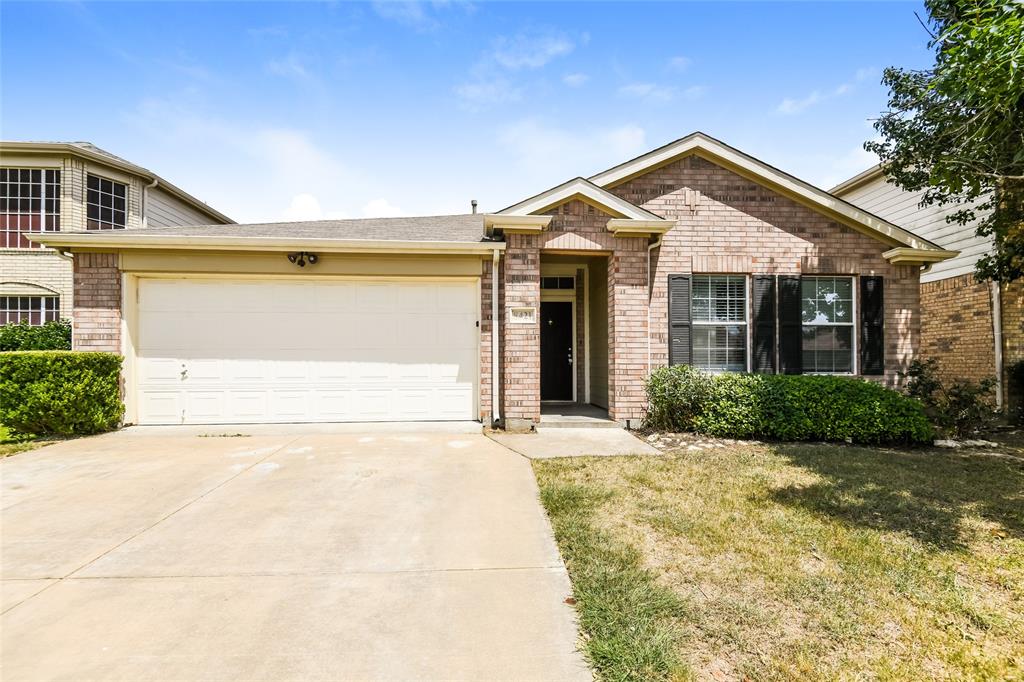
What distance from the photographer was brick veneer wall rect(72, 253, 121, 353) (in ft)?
24.3

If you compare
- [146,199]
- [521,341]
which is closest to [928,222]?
[521,341]

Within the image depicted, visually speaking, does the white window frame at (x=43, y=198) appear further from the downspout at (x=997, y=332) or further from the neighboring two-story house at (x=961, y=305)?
the downspout at (x=997, y=332)

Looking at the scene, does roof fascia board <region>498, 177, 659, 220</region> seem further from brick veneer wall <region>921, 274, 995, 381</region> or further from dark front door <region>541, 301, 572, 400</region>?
brick veneer wall <region>921, 274, 995, 381</region>

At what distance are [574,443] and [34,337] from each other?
41.1 feet

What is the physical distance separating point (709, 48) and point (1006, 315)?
8613 millimetres

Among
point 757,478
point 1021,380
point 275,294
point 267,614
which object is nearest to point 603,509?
point 757,478

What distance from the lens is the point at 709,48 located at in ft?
26.6

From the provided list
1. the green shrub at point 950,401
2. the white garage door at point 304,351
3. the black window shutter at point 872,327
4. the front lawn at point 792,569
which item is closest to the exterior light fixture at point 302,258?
the white garage door at point 304,351

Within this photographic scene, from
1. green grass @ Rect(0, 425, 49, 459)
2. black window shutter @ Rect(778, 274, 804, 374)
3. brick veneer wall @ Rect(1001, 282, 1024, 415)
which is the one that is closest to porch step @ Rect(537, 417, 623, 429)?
black window shutter @ Rect(778, 274, 804, 374)

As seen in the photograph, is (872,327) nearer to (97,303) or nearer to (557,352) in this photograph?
(557,352)

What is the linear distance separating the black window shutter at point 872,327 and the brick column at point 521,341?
616 centimetres

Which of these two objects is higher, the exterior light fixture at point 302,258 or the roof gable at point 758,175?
the roof gable at point 758,175

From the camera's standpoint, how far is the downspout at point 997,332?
9758 mm

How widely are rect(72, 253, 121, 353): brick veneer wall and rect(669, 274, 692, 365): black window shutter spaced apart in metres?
9.27
